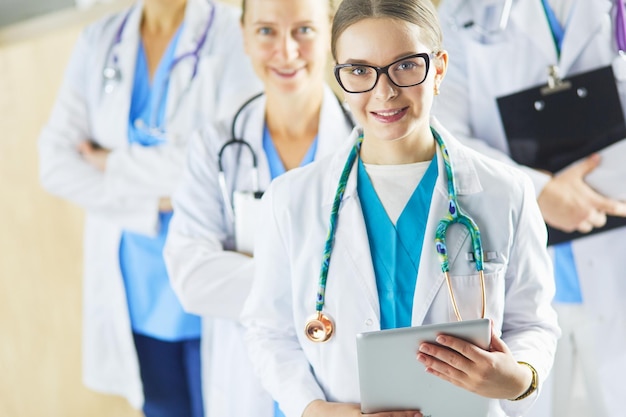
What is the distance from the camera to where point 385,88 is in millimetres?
867

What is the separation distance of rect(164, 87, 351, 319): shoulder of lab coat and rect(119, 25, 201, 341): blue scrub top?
0.39 meters

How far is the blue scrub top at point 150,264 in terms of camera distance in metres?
1.79

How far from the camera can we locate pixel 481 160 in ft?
3.17

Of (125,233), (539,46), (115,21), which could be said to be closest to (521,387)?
(539,46)

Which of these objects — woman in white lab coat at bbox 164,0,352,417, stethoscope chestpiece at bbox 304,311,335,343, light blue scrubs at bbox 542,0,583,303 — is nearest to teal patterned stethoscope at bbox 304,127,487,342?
stethoscope chestpiece at bbox 304,311,335,343

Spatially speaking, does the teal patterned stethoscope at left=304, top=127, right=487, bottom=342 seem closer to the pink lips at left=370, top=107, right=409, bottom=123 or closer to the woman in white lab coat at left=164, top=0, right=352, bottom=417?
the pink lips at left=370, top=107, right=409, bottom=123

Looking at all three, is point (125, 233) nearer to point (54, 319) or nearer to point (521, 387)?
point (54, 319)

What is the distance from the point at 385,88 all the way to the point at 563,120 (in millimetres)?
538

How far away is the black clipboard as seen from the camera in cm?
128

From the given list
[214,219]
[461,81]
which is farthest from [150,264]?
[461,81]

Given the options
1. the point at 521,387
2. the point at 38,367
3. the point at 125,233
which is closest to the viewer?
the point at 521,387

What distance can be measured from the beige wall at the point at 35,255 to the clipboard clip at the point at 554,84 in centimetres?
150

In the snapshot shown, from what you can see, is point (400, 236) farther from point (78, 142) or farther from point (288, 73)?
point (78, 142)

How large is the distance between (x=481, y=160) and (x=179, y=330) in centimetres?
101
